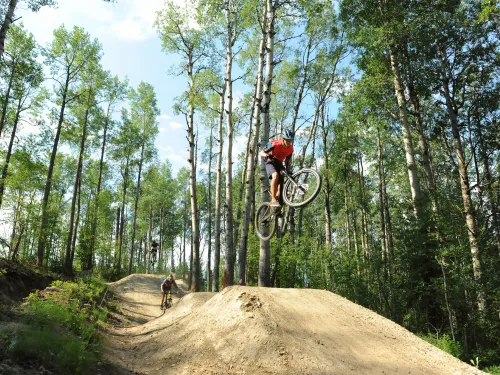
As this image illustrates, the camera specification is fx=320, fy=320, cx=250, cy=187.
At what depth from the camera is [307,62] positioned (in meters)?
19.6

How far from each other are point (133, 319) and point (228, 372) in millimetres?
10302

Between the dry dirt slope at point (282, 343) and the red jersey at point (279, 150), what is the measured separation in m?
3.62

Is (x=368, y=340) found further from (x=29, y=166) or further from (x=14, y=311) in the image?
(x=29, y=166)

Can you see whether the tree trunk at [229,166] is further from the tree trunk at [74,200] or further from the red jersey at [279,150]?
the tree trunk at [74,200]

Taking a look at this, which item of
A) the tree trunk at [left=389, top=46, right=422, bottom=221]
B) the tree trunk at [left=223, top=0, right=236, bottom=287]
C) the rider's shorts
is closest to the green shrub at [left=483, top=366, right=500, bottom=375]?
the tree trunk at [left=389, top=46, right=422, bottom=221]

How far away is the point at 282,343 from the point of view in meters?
6.58

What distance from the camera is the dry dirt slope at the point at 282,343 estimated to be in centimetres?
624

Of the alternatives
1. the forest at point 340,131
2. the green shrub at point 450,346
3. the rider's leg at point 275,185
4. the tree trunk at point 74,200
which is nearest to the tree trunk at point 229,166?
the forest at point 340,131

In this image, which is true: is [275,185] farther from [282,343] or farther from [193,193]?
[193,193]

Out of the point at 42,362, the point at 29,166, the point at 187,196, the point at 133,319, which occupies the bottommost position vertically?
the point at 133,319

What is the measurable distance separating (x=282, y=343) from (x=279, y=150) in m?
Answer: 4.09

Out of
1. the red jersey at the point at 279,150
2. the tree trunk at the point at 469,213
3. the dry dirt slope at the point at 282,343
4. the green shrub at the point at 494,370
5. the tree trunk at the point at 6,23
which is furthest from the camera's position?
the tree trunk at the point at 469,213

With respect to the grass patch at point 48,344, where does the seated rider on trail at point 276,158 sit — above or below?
above

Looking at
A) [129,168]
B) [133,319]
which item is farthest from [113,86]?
[133,319]
